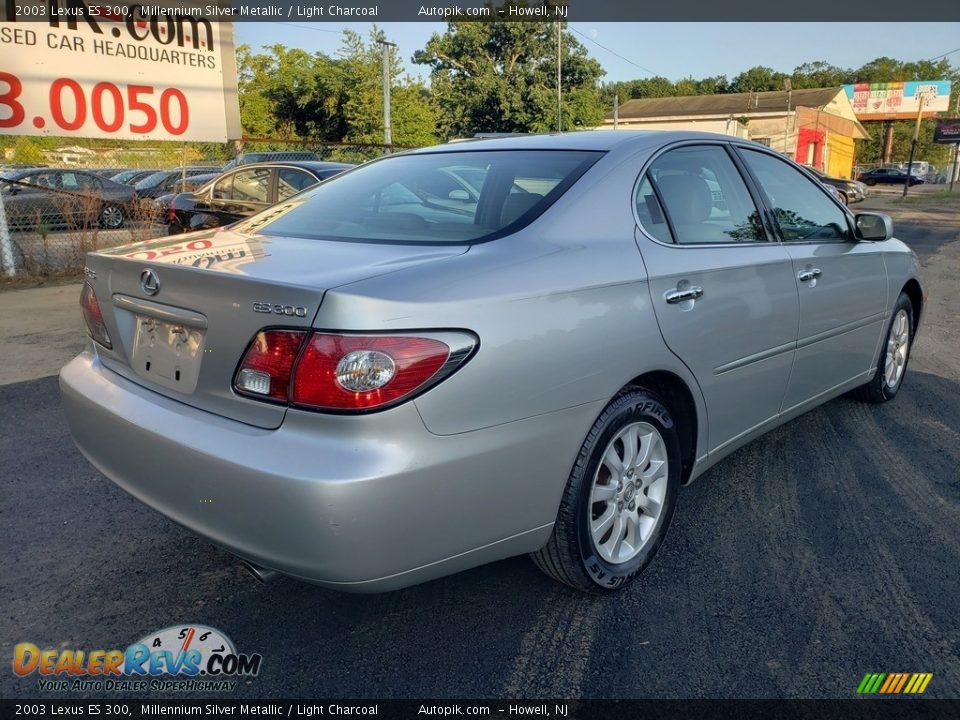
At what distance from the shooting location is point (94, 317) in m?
2.71

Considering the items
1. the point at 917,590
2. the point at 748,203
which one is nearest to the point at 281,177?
the point at 748,203

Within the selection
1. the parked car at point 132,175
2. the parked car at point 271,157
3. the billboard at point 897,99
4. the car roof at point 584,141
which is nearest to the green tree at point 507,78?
the parked car at point 132,175

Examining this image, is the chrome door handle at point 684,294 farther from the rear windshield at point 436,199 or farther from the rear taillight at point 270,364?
the rear taillight at point 270,364

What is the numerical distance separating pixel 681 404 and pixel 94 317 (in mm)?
2160

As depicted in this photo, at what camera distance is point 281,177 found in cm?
883

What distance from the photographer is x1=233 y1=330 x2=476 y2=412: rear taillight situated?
194 centimetres

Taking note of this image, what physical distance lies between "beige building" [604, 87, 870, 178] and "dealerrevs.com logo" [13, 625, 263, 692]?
40173mm

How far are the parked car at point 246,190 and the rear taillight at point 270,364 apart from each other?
21.7 ft

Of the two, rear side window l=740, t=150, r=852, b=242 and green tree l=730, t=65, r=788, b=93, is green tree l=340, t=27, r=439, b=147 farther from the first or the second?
green tree l=730, t=65, r=788, b=93

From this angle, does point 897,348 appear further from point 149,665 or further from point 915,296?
point 149,665

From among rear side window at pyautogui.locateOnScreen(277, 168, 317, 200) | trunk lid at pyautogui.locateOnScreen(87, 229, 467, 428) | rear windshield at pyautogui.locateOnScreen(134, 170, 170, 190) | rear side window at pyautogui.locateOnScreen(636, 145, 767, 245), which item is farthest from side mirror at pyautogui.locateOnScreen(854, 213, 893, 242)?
rear windshield at pyautogui.locateOnScreen(134, 170, 170, 190)

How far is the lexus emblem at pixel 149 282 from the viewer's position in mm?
2334

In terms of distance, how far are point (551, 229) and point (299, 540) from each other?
124 cm

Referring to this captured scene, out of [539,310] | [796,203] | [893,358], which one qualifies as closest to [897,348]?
[893,358]
